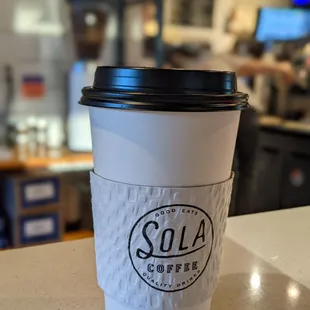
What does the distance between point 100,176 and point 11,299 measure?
0.20 m

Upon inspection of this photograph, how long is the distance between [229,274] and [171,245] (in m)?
0.21

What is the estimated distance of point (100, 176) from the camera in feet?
1.41

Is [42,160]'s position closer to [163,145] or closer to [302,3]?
[163,145]

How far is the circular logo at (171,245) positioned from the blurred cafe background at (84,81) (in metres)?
1.35

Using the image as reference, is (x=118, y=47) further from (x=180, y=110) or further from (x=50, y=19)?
(x=180, y=110)

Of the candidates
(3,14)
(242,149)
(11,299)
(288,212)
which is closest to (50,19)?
(3,14)

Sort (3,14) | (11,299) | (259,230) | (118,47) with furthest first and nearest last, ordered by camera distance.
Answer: (118,47) → (3,14) → (259,230) → (11,299)

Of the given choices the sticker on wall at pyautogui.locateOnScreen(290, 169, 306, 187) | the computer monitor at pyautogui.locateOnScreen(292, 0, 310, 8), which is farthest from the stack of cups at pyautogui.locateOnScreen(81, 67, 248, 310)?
the computer monitor at pyautogui.locateOnScreen(292, 0, 310, 8)

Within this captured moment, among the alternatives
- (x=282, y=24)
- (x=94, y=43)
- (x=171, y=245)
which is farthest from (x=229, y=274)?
(x=282, y=24)

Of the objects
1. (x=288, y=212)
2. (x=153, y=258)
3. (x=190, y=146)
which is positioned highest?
(x=190, y=146)

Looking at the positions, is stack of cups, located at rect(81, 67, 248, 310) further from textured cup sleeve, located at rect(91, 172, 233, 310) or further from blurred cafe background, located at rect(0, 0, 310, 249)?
blurred cafe background, located at rect(0, 0, 310, 249)

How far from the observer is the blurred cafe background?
191 centimetres

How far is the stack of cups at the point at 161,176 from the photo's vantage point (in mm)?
385

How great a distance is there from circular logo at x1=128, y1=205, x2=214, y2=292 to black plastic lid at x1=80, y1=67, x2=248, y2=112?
91 mm
